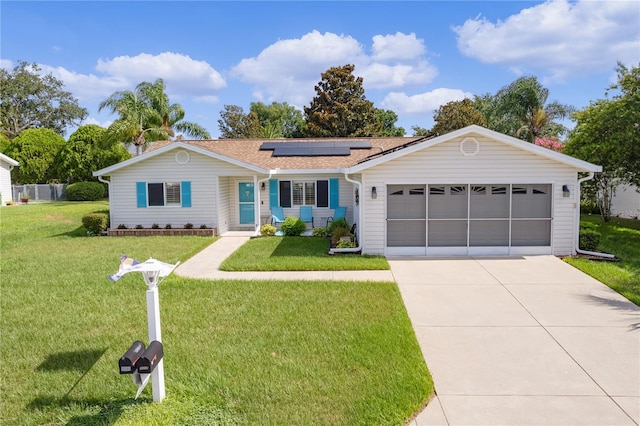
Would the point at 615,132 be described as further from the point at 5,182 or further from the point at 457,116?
the point at 5,182

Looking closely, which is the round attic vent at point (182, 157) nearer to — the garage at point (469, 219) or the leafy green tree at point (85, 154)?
the garage at point (469, 219)

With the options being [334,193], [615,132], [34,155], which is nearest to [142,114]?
[34,155]

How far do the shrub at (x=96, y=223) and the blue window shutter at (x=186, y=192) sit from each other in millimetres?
3194

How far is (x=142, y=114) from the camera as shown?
24719 millimetres

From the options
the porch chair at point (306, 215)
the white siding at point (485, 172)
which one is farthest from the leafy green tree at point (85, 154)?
the white siding at point (485, 172)

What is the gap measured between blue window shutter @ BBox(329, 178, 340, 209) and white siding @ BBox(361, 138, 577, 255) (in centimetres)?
517

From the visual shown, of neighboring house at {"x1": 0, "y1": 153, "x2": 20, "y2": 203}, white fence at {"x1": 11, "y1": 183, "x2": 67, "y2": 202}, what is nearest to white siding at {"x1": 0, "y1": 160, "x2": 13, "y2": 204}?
neighboring house at {"x1": 0, "y1": 153, "x2": 20, "y2": 203}

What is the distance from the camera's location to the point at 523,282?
8695 mm

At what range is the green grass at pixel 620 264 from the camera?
26.7ft

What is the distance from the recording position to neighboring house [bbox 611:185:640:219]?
19.1m

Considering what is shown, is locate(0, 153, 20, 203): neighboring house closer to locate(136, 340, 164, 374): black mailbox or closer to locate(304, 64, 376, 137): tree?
locate(304, 64, 376, 137): tree

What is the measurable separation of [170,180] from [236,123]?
1383 inches

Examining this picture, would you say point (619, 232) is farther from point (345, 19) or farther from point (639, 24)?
point (345, 19)

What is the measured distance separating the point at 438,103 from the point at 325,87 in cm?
1049
